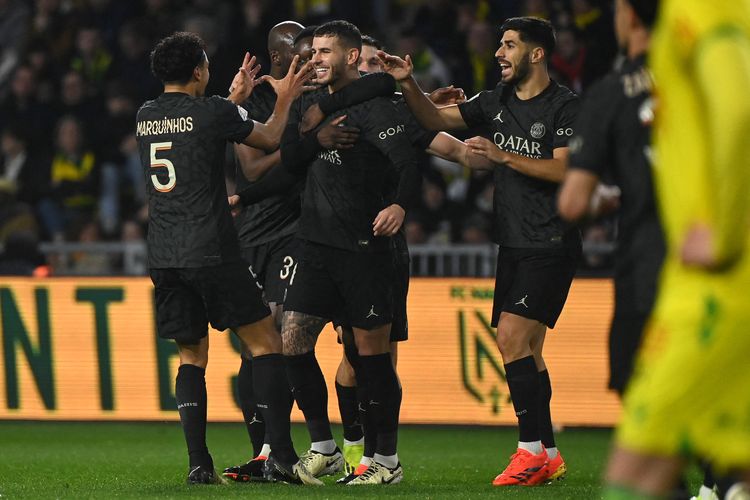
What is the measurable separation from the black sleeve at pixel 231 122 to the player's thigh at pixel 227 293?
657mm

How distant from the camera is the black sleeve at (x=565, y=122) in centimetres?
793

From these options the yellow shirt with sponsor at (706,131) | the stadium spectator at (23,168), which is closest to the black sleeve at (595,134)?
the yellow shirt with sponsor at (706,131)

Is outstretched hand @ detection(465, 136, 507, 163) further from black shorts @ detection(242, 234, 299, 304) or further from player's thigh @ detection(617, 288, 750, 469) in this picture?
player's thigh @ detection(617, 288, 750, 469)

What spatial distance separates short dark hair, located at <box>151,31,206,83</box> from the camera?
7453 mm

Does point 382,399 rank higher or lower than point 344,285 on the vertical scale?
lower

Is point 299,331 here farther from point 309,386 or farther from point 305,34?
point 305,34

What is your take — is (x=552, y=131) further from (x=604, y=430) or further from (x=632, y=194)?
(x=604, y=430)

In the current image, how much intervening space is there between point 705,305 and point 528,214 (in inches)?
177

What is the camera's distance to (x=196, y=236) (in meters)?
7.44

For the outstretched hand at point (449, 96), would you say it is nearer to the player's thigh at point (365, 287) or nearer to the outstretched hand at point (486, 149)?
the outstretched hand at point (486, 149)

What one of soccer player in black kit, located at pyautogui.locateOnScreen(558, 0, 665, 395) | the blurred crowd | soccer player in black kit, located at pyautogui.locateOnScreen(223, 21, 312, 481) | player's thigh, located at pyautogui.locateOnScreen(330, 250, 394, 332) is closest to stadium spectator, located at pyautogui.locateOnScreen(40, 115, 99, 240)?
the blurred crowd

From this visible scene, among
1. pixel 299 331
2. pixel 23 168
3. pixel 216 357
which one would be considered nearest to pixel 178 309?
pixel 299 331

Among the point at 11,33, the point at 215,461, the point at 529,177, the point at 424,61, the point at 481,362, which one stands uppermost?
the point at 11,33

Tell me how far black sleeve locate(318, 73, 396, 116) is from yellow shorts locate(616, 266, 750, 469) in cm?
437
